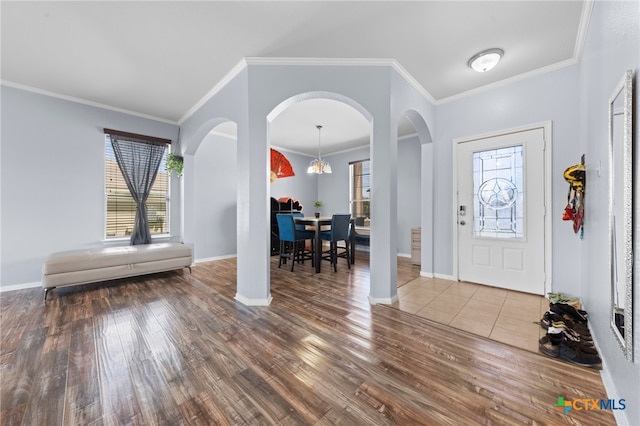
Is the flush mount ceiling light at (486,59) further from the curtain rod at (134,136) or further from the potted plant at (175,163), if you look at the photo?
the curtain rod at (134,136)

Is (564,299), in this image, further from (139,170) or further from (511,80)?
(139,170)

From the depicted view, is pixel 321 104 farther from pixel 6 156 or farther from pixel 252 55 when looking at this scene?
pixel 6 156

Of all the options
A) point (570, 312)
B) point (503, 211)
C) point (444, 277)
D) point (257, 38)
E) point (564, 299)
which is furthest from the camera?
point (444, 277)

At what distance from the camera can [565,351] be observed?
1758mm

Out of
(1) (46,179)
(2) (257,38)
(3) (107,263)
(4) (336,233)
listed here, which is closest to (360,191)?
(4) (336,233)

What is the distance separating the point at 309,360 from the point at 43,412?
1477mm

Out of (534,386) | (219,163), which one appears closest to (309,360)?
(534,386)

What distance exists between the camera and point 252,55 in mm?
2711

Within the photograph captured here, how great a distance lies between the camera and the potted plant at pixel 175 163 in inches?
175

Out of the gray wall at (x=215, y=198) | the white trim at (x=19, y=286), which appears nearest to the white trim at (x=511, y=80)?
the gray wall at (x=215, y=198)

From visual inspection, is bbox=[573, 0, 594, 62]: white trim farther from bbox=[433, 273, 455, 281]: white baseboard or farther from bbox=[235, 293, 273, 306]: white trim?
bbox=[235, 293, 273, 306]: white trim

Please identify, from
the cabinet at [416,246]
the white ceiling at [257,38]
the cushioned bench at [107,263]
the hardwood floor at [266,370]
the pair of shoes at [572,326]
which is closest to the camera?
the hardwood floor at [266,370]

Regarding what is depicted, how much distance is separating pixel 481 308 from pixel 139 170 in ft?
18.0

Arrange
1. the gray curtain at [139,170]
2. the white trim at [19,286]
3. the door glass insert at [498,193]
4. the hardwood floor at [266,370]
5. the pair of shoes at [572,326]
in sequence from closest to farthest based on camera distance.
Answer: the hardwood floor at [266,370] < the pair of shoes at [572,326] < the door glass insert at [498,193] < the white trim at [19,286] < the gray curtain at [139,170]
